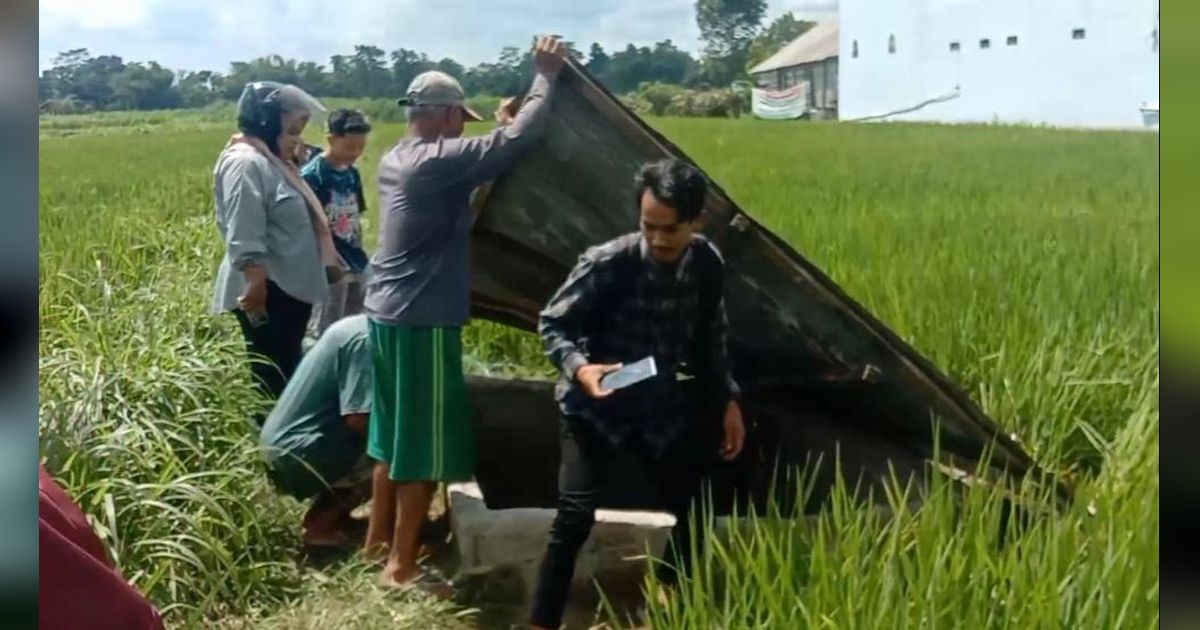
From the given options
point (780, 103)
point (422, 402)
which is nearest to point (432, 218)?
point (422, 402)

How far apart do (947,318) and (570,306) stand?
2.79ft

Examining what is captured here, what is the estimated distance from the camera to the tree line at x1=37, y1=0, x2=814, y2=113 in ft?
7.52

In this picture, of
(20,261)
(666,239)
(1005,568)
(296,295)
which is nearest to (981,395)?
(1005,568)

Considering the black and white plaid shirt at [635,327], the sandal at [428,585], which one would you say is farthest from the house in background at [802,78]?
the sandal at [428,585]

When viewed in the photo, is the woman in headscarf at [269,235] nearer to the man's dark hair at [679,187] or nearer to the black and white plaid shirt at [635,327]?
the black and white plaid shirt at [635,327]

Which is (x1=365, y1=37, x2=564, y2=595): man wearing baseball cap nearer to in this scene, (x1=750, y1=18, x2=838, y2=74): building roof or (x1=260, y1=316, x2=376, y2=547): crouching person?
(x1=260, y1=316, x2=376, y2=547): crouching person

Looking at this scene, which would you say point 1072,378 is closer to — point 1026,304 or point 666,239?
point 1026,304

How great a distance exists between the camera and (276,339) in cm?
275

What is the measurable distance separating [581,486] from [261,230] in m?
0.90

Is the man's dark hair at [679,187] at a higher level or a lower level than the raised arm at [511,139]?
lower

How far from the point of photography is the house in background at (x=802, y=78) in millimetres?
2367

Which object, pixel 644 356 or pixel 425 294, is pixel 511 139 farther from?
pixel 644 356

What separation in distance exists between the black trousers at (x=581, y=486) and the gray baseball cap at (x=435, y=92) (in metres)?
0.66

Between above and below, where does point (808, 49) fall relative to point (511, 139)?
above
